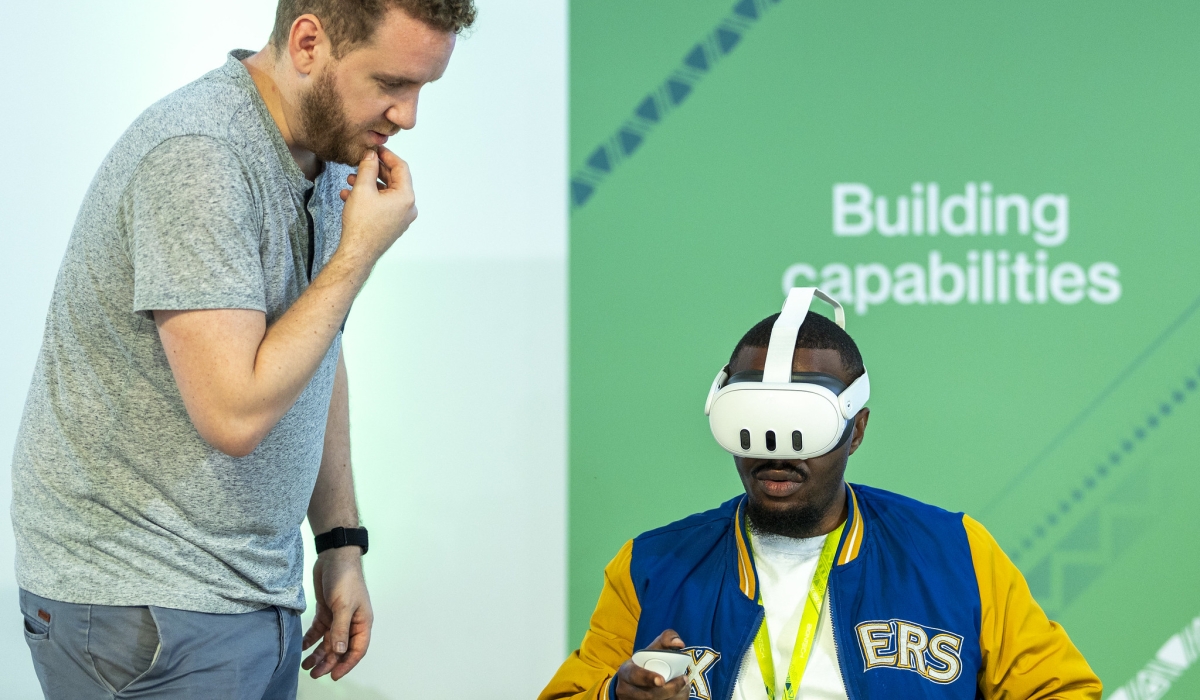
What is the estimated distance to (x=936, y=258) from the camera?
2.74m

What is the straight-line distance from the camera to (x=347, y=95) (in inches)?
56.0

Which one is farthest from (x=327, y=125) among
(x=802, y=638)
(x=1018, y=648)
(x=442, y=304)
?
(x=442, y=304)

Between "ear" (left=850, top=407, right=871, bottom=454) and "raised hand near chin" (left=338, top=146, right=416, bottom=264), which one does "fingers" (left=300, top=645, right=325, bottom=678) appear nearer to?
"raised hand near chin" (left=338, top=146, right=416, bottom=264)

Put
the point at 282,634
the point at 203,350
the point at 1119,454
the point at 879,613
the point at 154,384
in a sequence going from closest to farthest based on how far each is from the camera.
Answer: the point at 203,350
the point at 154,384
the point at 282,634
the point at 879,613
the point at 1119,454

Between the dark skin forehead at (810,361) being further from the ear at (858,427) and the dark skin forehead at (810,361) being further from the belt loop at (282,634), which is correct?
the belt loop at (282,634)

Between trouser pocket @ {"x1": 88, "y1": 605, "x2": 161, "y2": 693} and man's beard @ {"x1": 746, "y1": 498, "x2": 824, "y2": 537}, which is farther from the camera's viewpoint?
man's beard @ {"x1": 746, "y1": 498, "x2": 824, "y2": 537}

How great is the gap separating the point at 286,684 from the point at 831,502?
860 millimetres

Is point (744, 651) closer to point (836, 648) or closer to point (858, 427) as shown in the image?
point (836, 648)

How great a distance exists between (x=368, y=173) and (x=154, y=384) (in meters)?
0.37

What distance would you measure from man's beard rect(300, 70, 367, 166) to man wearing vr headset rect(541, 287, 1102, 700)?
0.62m

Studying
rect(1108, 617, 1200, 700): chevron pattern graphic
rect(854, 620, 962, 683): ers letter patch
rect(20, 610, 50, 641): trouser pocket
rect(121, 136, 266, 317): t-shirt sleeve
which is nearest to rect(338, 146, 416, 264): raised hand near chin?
rect(121, 136, 266, 317): t-shirt sleeve

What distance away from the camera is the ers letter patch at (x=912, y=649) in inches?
63.4

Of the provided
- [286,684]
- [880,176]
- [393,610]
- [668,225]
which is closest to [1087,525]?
[880,176]

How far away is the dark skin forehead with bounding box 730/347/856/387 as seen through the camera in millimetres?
1657
